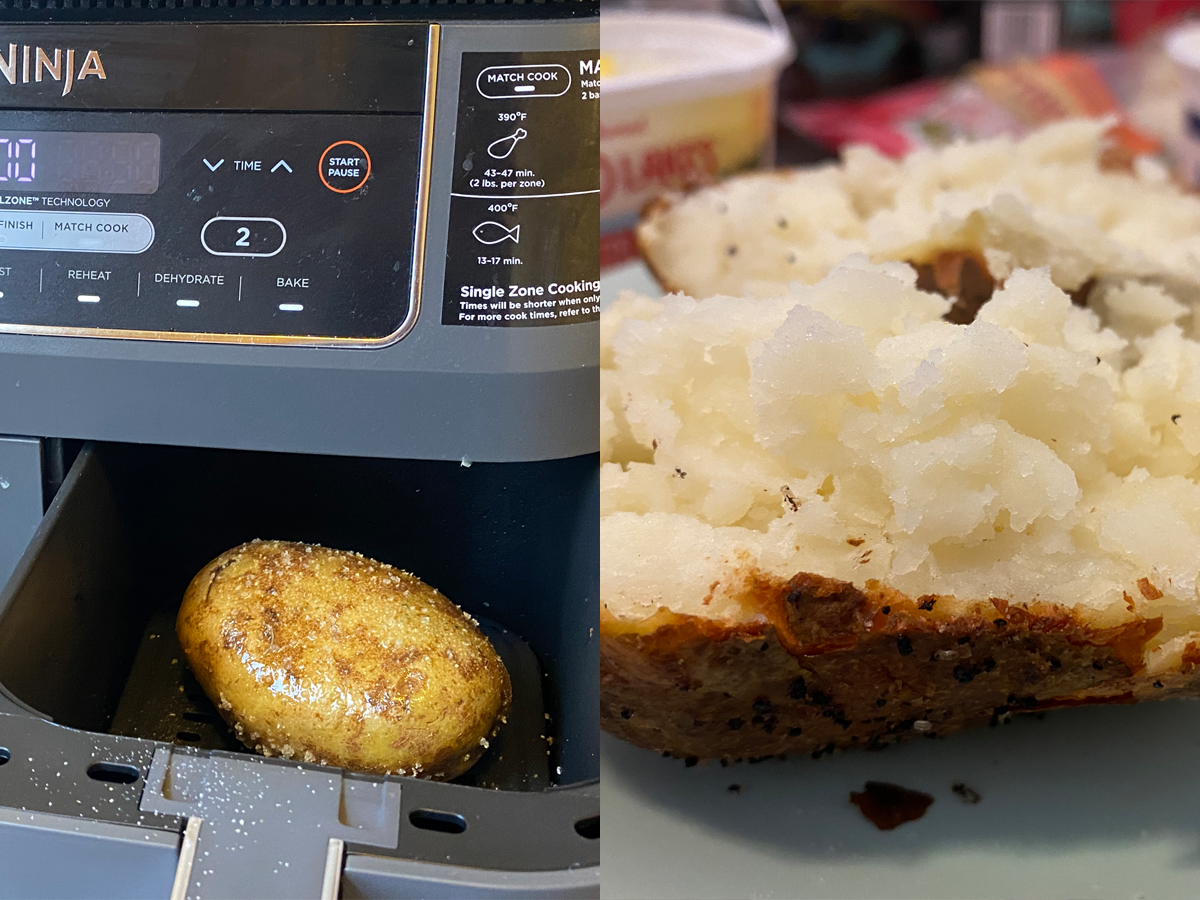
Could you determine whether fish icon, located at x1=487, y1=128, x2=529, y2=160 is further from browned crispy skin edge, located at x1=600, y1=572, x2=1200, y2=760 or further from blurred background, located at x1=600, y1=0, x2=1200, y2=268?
blurred background, located at x1=600, y1=0, x2=1200, y2=268

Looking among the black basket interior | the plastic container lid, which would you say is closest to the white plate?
the black basket interior

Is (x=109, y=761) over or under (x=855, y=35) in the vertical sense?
under

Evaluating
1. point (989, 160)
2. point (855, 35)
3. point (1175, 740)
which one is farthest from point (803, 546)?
point (855, 35)

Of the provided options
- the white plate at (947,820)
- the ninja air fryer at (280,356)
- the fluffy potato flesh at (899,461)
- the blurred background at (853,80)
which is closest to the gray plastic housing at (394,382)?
the ninja air fryer at (280,356)

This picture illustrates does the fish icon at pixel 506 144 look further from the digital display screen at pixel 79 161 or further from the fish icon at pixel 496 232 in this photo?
the digital display screen at pixel 79 161

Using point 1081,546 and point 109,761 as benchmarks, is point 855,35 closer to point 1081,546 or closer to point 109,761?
point 1081,546

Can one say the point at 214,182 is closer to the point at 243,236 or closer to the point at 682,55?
the point at 243,236

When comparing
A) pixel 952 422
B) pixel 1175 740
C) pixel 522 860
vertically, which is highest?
pixel 952 422
